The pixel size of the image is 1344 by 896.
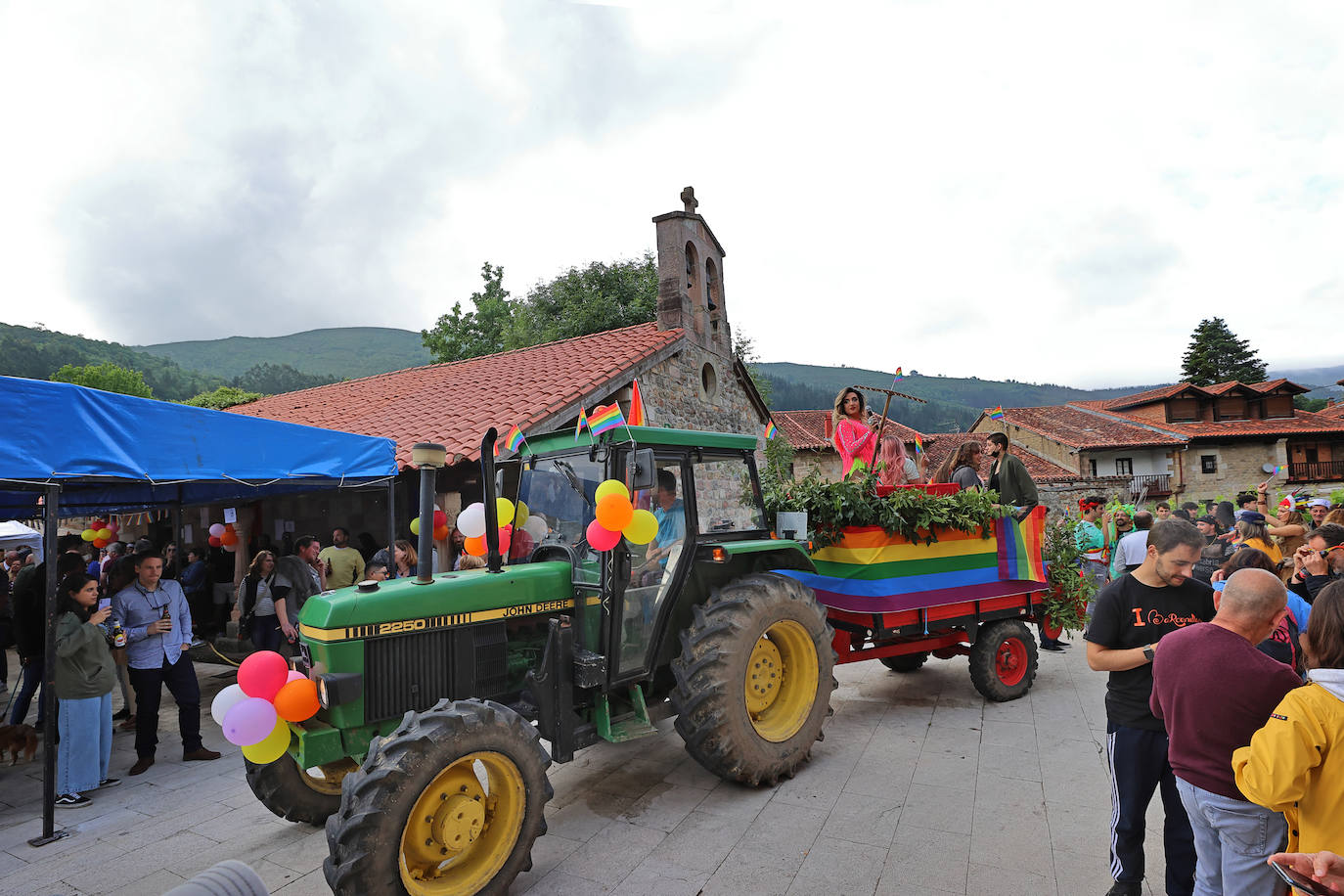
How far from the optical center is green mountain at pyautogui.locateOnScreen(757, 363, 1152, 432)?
9550cm

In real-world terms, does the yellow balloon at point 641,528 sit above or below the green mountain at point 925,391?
below

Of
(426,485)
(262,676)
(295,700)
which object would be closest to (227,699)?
(262,676)

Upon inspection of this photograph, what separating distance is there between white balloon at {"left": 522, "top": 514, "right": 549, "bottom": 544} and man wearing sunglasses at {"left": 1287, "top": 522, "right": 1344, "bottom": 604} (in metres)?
4.70

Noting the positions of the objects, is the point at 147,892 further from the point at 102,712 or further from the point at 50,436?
the point at 50,436

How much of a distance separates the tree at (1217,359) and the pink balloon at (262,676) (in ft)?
177

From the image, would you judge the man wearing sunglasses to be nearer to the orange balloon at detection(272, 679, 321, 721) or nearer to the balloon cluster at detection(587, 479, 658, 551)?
the balloon cluster at detection(587, 479, 658, 551)

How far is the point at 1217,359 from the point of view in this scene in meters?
43.8

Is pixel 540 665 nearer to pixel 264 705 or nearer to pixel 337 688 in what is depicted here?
pixel 337 688

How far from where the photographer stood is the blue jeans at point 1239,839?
6.82ft

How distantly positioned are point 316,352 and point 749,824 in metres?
138

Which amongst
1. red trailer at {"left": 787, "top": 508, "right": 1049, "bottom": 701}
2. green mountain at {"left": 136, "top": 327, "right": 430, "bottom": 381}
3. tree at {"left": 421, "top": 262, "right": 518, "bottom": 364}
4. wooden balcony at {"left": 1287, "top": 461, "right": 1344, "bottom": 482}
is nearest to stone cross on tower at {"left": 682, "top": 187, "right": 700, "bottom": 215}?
red trailer at {"left": 787, "top": 508, "right": 1049, "bottom": 701}

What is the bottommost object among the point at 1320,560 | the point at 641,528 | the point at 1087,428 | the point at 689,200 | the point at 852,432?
the point at 1320,560

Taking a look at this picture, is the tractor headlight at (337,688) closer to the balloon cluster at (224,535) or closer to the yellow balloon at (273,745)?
the yellow balloon at (273,745)

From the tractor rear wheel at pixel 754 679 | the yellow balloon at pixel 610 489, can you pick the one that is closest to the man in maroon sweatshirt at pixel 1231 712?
the tractor rear wheel at pixel 754 679
